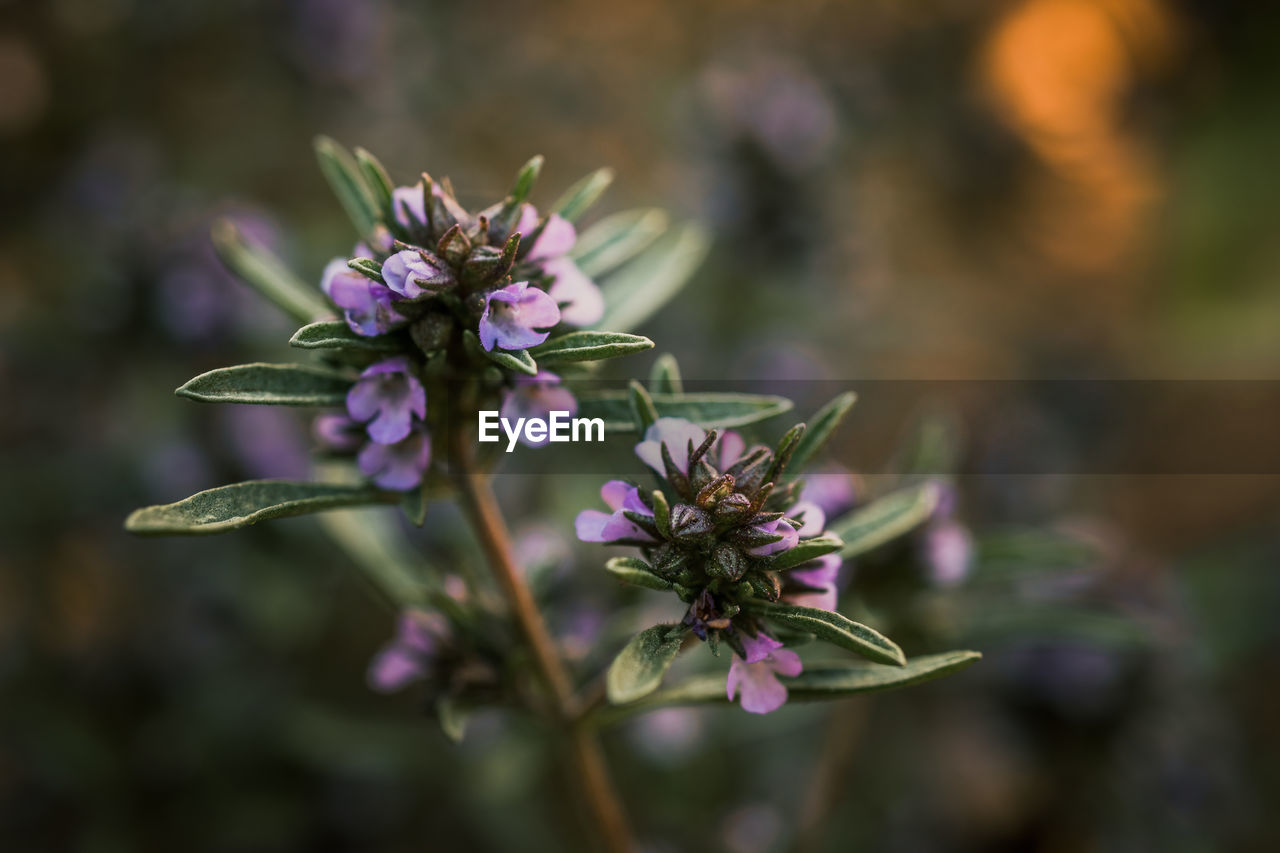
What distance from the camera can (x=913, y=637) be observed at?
1.99 metres

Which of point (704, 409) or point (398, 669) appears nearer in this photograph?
point (704, 409)

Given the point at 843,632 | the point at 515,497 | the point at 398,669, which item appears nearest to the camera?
the point at 843,632

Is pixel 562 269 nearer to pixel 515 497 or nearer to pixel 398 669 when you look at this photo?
pixel 398 669

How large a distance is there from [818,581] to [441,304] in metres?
0.62

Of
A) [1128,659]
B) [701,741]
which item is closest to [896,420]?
[1128,659]

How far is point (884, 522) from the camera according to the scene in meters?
1.49

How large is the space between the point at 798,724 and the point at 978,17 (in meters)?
5.53

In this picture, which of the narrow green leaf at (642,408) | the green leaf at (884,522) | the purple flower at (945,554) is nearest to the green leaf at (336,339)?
the narrow green leaf at (642,408)

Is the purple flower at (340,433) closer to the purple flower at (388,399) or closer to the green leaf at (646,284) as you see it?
the purple flower at (388,399)

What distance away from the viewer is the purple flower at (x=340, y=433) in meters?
1.40

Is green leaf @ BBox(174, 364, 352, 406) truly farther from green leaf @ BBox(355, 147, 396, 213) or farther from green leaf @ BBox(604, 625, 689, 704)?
green leaf @ BBox(604, 625, 689, 704)

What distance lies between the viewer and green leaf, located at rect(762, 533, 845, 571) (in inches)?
44.6

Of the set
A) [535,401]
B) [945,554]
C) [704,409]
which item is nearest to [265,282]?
[535,401]

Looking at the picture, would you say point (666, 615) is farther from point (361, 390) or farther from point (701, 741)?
point (361, 390)
